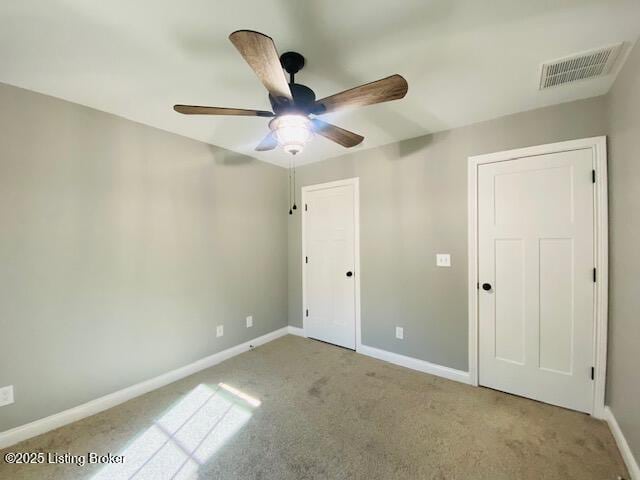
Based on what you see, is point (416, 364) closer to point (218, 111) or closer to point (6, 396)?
point (218, 111)

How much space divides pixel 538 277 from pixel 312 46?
2415mm

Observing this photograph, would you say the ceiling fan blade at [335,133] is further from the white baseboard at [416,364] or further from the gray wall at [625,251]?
the white baseboard at [416,364]

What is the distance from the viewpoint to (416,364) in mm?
2787

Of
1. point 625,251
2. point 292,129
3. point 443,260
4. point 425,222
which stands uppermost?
point 292,129

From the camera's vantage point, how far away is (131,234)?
7.67 ft

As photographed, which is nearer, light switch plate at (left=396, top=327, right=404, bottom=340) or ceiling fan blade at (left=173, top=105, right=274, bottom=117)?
ceiling fan blade at (left=173, top=105, right=274, bottom=117)

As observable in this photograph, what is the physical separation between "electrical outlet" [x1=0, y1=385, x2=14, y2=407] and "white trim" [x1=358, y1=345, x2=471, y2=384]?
9.53ft

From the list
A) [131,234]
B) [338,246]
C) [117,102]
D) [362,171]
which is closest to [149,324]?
[131,234]

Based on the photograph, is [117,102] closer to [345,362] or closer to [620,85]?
[345,362]

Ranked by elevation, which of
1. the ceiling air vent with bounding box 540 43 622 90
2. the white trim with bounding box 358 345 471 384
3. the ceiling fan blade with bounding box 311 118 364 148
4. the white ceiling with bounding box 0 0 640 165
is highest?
the white ceiling with bounding box 0 0 640 165

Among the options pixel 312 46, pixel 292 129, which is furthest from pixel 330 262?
pixel 312 46

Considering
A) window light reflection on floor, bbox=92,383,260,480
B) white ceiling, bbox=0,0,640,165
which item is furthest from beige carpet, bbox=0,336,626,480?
white ceiling, bbox=0,0,640,165

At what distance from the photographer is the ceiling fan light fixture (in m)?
1.47

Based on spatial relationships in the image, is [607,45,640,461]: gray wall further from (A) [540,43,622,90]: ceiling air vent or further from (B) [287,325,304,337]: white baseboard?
(B) [287,325,304,337]: white baseboard
